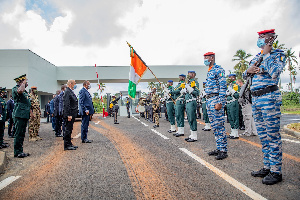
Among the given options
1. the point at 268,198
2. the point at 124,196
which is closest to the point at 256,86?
the point at 268,198

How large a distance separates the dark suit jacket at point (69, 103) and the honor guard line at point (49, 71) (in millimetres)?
17747

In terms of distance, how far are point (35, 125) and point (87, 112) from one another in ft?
8.38

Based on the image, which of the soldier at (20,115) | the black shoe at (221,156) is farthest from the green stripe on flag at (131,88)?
the black shoe at (221,156)

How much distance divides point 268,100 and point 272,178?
119 centimetres

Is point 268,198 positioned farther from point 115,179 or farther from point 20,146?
point 20,146

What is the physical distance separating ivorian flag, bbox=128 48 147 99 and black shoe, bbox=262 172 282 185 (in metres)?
6.18

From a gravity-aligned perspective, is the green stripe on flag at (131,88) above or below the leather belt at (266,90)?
above

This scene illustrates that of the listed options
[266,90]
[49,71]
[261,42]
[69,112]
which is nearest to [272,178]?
[266,90]

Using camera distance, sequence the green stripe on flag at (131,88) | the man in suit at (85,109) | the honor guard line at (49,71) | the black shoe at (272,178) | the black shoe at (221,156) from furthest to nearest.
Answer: the honor guard line at (49,71), the green stripe on flag at (131,88), the man in suit at (85,109), the black shoe at (221,156), the black shoe at (272,178)

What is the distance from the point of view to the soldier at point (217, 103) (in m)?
5.03

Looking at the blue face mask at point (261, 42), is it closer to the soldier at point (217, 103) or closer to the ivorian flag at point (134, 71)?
the soldier at point (217, 103)

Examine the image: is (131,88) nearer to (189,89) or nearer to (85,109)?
(85,109)

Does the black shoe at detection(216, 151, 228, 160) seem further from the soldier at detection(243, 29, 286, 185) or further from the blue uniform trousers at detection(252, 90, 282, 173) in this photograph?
the blue uniform trousers at detection(252, 90, 282, 173)

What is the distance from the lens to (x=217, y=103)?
504cm
